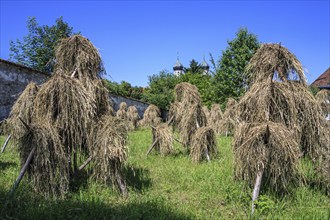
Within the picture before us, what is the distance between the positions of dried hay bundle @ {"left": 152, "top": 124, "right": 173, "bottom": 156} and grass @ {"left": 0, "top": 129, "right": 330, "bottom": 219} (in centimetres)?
228

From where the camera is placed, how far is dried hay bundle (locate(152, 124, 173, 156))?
802 centimetres

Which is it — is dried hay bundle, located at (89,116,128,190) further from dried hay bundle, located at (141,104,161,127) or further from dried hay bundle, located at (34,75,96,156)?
dried hay bundle, located at (141,104,161,127)

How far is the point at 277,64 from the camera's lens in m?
4.64

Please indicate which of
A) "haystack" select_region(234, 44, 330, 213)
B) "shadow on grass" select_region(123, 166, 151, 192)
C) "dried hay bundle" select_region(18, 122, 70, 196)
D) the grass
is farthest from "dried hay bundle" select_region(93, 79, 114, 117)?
"haystack" select_region(234, 44, 330, 213)

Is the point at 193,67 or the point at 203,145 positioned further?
the point at 193,67

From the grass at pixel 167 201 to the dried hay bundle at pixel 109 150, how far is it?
0.24 m

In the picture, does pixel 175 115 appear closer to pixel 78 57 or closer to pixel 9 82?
pixel 78 57

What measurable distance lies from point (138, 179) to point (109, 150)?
131 cm

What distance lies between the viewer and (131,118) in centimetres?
1892

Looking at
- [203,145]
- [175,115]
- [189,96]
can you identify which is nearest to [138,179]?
→ [203,145]

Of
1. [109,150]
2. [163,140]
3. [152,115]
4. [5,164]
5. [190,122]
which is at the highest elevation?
[152,115]

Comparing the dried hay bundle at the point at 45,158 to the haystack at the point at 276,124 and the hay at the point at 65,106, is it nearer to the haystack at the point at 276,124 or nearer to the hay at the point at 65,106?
the hay at the point at 65,106

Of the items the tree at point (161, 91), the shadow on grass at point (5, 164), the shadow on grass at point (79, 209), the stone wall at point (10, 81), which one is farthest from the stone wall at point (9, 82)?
the tree at point (161, 91)

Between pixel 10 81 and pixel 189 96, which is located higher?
pixel 10 81
